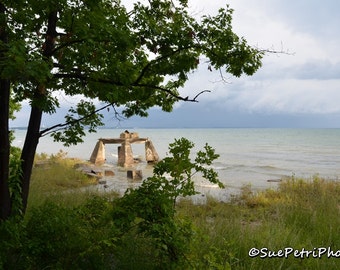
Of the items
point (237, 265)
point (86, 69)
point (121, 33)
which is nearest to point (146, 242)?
point (237, 265)

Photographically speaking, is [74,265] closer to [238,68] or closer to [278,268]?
[278,268]

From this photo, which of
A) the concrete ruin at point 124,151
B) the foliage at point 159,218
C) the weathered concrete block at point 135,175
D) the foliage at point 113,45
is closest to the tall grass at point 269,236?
the foliage at point 159,218

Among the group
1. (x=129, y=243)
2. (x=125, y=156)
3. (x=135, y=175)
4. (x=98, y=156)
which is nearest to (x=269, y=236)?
(x=129, y=243)

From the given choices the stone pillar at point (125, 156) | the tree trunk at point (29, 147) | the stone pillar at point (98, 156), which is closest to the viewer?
the tree trunk at point (29, 147)

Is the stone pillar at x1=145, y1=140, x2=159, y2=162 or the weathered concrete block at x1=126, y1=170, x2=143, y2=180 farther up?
the stone pillar at x1=145, y1=140, x2=159, y2=162

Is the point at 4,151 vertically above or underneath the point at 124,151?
above

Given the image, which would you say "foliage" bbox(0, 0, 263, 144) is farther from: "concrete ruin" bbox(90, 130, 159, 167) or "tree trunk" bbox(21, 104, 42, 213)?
"concrete ruin" bbox(90, 130, 159, 167)

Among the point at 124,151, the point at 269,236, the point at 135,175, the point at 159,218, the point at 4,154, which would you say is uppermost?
the point at 4,154

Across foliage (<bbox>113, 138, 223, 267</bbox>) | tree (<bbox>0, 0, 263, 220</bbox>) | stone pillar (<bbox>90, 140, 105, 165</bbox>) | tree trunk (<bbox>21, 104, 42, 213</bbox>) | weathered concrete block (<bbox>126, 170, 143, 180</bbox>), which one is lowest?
weathered concrete block (<bbox>126, 170, 143, 180</bbox>)

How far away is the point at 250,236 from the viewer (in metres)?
5.68

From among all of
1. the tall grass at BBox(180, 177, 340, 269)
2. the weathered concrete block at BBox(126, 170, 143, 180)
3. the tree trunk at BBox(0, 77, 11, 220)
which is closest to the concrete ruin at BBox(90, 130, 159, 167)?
the weathered concrete block at BBox(126, 170, 143, 180)

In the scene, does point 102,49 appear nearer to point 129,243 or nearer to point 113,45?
point 113,45

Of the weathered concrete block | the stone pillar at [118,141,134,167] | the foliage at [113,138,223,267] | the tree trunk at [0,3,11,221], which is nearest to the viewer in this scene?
the foliage at [113,138,223,267]

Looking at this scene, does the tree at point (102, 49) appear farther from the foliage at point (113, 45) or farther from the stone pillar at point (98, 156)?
the stone pillar at point (98, 156)
